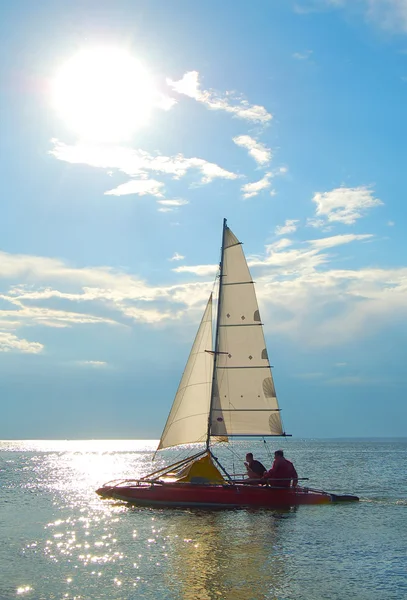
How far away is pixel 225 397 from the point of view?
1334 inches

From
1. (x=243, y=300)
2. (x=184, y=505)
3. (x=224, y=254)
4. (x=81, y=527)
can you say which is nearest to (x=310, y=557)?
(x=184, y=505)

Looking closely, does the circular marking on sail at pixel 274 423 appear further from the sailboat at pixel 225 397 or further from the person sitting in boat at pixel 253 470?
the person sitting in boat at pixel 253 470

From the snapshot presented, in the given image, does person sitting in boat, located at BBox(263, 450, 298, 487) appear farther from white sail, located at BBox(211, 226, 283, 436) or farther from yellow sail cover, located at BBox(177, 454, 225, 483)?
yellow sail cover, located at BBox(177, 454, 225, 483)

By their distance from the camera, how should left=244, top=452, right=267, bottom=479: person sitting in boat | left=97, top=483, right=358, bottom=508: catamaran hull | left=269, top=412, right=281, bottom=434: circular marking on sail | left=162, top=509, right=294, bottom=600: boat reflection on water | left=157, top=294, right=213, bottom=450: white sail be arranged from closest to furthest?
1. left=162, top=509, right=294, bottom=600: boat reflection on water
2. left=97, top=483, right=358, bottom=508: catamaran hull
3. left=244, top=452, right=267, bottom=479: person sitting in boat
4. left=269, top=412, right=281, bottom=434: circular marking on sail
5. left=157, top=294, right=213, bottom=450: white sail

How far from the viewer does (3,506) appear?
38.8 m

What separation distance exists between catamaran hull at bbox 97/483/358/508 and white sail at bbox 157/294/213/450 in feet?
8.67

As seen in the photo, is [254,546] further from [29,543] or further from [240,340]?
[240,340]

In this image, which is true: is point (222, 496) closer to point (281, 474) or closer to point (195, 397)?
point (281, 474)

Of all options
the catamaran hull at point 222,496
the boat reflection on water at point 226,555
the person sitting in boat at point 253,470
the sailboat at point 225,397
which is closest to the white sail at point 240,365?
the sailboat at point 225,397

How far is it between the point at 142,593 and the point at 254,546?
7306 millimetres

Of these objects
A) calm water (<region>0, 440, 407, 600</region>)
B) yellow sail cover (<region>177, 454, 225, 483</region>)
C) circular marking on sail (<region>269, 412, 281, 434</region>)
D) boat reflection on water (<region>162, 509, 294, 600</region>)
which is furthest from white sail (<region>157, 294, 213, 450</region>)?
boat reflection on water (<region>162, 509, 294, 600</region>)

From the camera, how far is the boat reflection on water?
1830cm

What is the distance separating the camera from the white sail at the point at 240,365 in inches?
1328

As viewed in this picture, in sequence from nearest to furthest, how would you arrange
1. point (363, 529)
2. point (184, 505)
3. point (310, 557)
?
point (310, 557)
point (363, 529)
point (184, 505)
